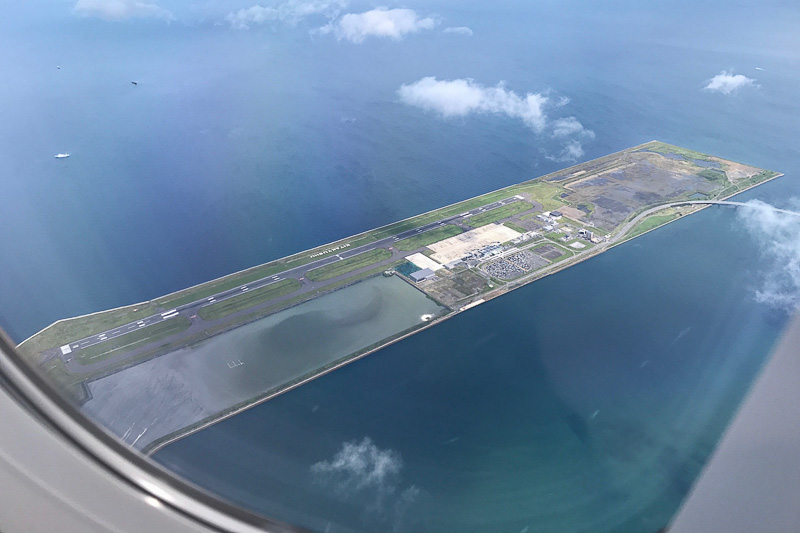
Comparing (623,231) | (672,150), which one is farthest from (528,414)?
(672,150)

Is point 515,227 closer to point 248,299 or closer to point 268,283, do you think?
point 268,283

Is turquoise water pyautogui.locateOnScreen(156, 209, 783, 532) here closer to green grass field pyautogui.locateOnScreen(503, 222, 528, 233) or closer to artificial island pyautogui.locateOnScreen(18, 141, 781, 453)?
artificial island pyautogui.locateOnScreen(18, 141, 781, 453)

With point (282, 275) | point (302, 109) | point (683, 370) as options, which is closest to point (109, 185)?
point (282, 275)

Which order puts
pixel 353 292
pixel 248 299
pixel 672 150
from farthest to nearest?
pixel 672 150 < pixel 353 292 < pixel 248 299

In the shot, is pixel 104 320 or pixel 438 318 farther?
pixel 438 318

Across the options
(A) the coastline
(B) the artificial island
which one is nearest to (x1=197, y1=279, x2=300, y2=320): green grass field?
(B) the artificial island

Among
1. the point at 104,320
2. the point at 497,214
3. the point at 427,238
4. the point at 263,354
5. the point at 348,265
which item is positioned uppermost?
the point at 104,320
